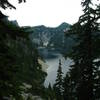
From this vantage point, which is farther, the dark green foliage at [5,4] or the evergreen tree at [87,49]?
the evergreen tree at [87,49]

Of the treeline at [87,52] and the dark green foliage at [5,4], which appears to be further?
the treeline at [87,52]

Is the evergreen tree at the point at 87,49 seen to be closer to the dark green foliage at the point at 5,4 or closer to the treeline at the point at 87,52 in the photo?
the treeline at the point at 87,52

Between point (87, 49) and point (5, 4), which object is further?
point (87, 49)

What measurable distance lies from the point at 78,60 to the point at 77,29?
212cm

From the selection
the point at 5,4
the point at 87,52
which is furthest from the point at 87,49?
the point at 5,4

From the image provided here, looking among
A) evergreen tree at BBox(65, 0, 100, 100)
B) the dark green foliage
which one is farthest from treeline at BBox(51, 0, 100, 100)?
the dark green foliage

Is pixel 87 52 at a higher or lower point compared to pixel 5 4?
lower

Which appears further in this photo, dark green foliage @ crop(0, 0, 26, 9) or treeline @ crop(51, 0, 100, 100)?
treeline @ crop(51, 0, 100, 100)

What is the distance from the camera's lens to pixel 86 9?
59.4ft

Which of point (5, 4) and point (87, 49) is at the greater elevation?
point (5, 4)

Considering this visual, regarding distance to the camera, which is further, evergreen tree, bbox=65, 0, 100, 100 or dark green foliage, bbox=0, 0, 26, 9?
evergreen tree, bbox=65, 0, 100, 100

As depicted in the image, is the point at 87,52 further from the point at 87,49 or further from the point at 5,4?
the point at 5,4

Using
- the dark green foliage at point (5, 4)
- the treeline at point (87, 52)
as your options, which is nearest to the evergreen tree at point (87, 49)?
the treeline at point (87, 52)

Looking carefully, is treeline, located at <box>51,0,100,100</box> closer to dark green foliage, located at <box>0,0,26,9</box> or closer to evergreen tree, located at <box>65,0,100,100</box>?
evergreen tree, located at <box>65,0,100,100</box>
